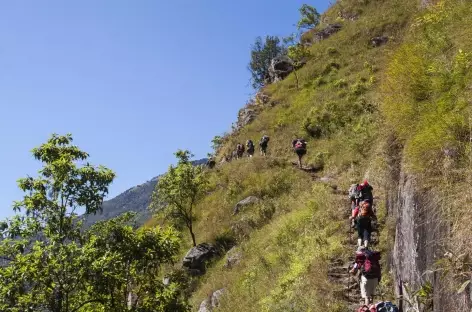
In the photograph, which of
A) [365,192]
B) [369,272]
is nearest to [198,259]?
[365,192]

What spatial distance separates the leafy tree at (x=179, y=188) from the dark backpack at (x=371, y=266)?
14.1 m

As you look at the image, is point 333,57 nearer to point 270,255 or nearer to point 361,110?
point 361,110

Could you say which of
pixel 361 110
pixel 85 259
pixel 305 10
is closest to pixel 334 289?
pixel 85 259

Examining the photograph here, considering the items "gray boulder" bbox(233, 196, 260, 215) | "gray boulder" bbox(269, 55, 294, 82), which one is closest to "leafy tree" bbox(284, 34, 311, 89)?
"gray boulder" bbox(269, 55, 294, 82)

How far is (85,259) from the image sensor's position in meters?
7.98

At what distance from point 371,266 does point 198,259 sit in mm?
13110

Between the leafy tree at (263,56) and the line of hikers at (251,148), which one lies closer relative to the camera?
the line of hikers at (251,148)

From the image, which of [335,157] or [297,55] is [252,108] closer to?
[297,55]

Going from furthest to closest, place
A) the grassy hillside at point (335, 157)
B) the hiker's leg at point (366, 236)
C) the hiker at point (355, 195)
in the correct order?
the hiker at point (355, 195) < the hiker's leg at point (366, 236) < the grassy hillside at point (335, 157)

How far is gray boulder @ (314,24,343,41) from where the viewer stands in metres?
48.3

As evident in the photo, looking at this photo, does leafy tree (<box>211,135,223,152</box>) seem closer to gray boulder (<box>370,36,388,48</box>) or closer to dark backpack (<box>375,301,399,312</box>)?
gray boulder (<box>370,36,388,48</box>)

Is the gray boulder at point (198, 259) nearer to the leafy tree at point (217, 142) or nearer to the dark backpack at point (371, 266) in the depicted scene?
the dark backpack at point (371, 266)

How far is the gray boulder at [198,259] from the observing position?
66.8 feet

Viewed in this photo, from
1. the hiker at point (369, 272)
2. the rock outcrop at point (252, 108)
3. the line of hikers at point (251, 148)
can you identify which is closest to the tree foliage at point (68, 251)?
the hiker at point (369, 272)
